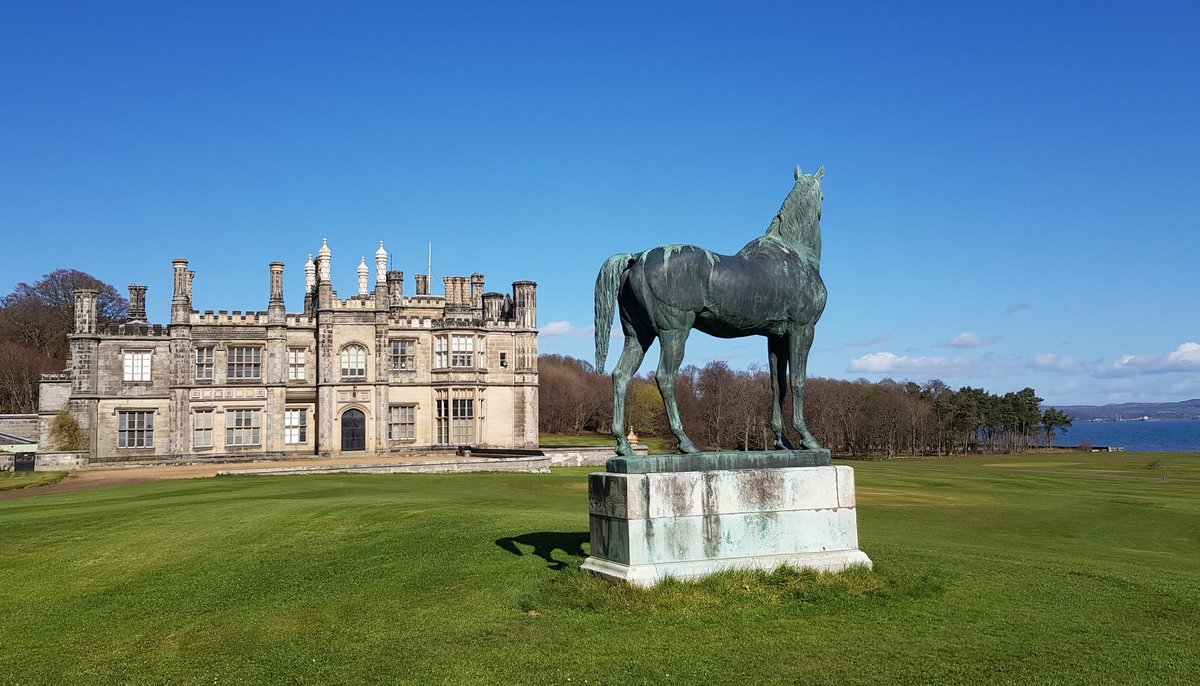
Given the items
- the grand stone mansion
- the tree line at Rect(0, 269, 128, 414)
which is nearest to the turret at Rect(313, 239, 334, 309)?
the grand stone mansion

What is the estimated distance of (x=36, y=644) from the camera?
1092 cm

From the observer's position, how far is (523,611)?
1143 centimetres

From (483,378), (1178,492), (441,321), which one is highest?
(441,321)

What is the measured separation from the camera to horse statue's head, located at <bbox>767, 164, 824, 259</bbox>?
14.1 meters

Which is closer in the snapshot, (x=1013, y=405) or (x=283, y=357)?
(x=283, y=357)

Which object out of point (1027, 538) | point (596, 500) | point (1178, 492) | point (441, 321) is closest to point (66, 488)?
point (441, 321)

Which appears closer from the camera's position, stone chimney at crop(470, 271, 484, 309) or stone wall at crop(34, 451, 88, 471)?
stone wall at crop(34, 451, 88, 471)

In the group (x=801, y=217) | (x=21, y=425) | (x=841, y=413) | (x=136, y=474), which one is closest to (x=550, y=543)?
(x=801, y=217)

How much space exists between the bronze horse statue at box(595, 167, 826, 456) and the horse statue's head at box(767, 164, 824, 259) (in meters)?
0.02

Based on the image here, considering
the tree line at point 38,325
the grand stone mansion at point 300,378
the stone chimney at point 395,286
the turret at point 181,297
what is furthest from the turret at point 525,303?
the tree line at point 38,325

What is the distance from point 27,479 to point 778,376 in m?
37.9

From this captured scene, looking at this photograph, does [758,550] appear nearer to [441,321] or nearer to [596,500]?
[596,500]

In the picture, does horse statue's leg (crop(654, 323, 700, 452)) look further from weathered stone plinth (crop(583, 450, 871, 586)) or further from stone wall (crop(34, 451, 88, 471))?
stone wall (crop(34, 451, 88, 471))

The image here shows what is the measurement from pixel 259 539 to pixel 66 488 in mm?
22825
